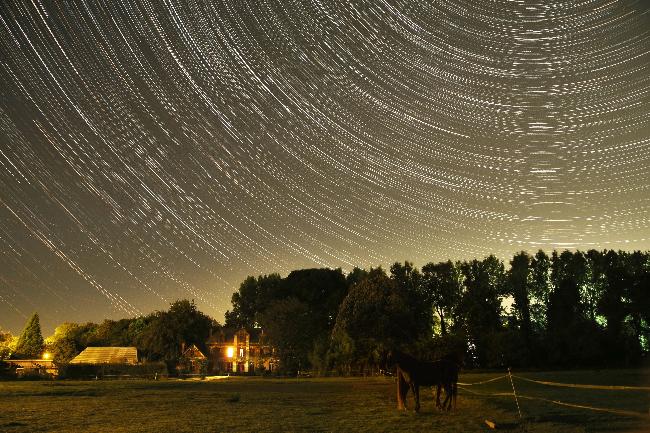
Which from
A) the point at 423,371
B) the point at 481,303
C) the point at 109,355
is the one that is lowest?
the point at 423,371

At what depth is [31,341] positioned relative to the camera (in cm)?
12431

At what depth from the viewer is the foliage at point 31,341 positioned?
122500mm

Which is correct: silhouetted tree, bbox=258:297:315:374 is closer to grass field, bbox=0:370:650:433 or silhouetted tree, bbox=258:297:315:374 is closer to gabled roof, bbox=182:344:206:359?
gabled roof, bbox=182:344:206:359

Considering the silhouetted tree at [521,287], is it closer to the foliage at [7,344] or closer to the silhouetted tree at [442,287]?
the silhouetted tree at [442,287]

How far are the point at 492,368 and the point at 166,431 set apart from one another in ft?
195

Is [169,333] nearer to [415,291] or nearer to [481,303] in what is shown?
[415,291]

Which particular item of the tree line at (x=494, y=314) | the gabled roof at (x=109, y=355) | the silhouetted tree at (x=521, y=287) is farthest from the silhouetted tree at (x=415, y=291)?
the gabled roof at (x=109, y=355)

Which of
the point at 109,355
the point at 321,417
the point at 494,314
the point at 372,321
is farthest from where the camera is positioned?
the point at 109,355

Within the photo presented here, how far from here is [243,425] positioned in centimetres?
1616

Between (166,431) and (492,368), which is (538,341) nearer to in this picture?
(492,368)

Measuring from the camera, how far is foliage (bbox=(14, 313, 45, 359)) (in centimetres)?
12250

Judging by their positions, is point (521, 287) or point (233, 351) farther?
point (233, 351)

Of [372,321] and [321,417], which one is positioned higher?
[372,321]

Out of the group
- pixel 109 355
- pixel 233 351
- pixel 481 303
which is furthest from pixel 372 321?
pixel 233 351
